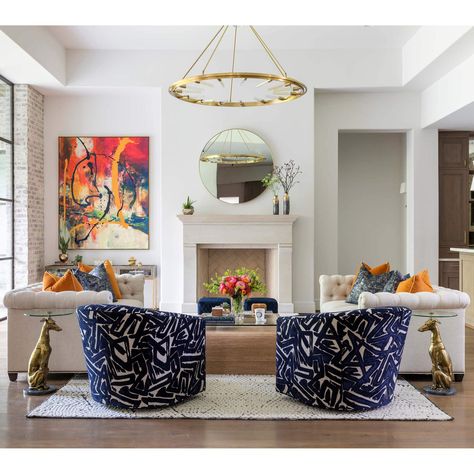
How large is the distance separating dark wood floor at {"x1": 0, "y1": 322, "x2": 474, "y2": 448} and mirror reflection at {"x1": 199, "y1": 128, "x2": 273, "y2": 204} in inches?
197

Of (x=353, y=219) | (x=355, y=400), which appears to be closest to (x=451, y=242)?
(x=353, y=219)

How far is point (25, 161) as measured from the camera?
824cm

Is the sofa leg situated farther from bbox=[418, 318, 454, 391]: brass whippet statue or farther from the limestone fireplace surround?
the limestone fireplace surround

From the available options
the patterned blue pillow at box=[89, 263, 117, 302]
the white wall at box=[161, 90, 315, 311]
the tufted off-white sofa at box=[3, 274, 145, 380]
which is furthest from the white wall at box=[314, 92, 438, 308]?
the tufted off-white sofa at box=[3, 274, 145, 380]

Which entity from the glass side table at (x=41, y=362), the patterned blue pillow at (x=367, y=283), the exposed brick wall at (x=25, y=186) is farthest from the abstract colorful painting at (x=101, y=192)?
the glass side table at (x=41, y=362)

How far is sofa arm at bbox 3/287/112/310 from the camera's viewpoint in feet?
15.1

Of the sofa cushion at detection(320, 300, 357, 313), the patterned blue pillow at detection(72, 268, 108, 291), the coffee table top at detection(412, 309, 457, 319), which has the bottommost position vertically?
the sofa cushion at detection(320, 300, 357, 313)

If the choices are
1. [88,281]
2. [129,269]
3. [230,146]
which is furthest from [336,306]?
[129,269]

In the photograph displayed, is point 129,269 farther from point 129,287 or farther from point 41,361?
point 41,361

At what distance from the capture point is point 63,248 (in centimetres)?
877

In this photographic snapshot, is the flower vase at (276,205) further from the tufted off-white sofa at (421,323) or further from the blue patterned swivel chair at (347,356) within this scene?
the blue patterned swivel chair at (347,356)

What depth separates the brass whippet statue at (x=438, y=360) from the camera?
14.5 ft

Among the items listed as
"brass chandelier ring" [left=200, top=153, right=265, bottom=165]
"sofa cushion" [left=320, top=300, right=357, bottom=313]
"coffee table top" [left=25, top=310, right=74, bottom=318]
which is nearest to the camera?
"coffee table top" [left=25, top=310, right=74, bottom=318]

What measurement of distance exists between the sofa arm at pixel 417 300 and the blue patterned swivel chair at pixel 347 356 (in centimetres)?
62
